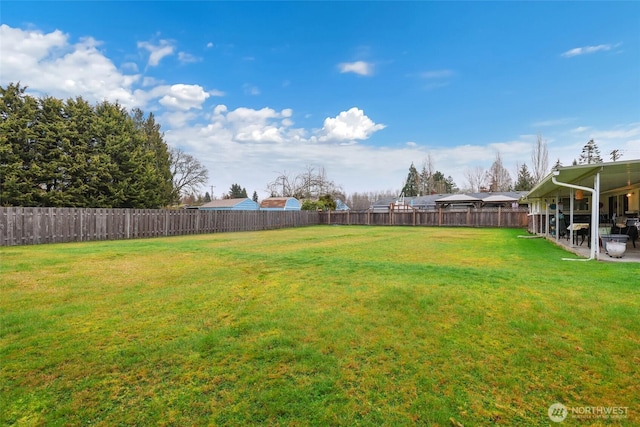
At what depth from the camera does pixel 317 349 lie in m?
2.63

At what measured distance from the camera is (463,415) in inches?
72.4

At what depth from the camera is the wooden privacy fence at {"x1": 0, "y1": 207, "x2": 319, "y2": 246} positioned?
10320 millimetres

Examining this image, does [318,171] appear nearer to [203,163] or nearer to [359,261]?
[203,163]

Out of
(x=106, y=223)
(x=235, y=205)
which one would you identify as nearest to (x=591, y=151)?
(x=235, y=205)

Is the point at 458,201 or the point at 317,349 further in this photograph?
the point at 458,201

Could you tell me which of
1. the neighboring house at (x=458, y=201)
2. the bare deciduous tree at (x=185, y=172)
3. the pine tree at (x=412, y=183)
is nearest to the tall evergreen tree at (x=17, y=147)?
the bare deciduous tree at (x=185, y=172)

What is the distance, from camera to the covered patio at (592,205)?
6906 mm

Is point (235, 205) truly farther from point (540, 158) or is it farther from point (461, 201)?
point (540, 158)

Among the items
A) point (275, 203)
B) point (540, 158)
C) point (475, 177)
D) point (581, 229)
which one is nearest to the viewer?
point (581, 229)

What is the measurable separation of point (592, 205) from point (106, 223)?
16573 mm

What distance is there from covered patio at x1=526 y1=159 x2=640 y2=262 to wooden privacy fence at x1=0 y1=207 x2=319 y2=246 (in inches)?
604

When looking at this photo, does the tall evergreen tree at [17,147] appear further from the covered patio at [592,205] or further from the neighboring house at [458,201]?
the neighboring house at [458,201]

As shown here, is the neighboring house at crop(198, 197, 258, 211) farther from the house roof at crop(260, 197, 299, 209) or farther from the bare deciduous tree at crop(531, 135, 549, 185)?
the bare deciduous tree at crop(531, 135, 549, 185)

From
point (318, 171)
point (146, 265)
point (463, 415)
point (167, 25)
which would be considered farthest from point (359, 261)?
point (318, 171)
